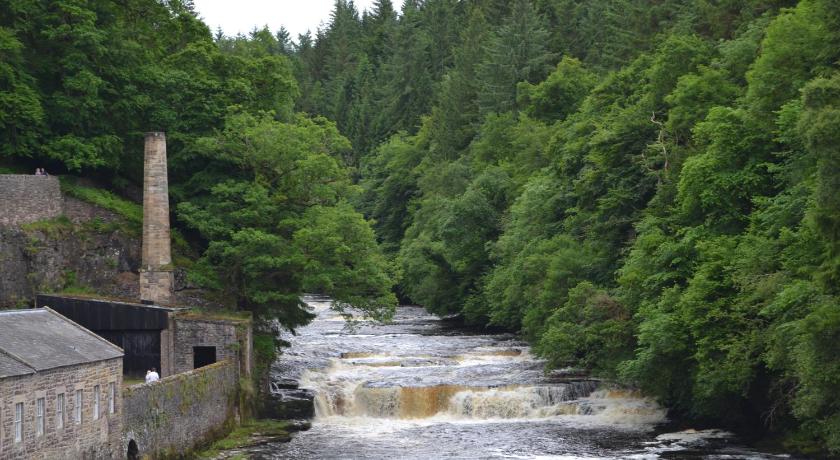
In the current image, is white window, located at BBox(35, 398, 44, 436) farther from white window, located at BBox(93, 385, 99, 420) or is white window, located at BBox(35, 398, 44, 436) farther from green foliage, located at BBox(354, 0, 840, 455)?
green foliage, located at BBox(354, 0, 840, 455)

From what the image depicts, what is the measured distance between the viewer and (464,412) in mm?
46469

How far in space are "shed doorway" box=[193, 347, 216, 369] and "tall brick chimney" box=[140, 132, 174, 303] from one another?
3.84 metres

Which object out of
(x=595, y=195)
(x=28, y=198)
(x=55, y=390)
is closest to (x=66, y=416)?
(x=55, y=390)

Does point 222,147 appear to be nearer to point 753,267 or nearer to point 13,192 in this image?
point 13,192

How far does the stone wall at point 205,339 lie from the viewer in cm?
4466

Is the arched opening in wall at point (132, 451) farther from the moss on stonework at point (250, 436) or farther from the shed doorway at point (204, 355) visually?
the shed doorway at point (204, 355)

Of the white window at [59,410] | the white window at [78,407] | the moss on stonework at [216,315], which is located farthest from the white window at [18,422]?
the moss on stonework at [216,315]

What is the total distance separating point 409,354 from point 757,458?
23784 millimetres

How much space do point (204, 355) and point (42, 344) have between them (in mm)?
15281

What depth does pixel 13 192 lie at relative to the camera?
46.2 meters

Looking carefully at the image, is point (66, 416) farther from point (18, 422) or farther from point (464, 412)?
point (464, 412)

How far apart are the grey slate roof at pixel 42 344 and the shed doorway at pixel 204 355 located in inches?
445

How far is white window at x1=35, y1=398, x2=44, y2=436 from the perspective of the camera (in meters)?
28.2

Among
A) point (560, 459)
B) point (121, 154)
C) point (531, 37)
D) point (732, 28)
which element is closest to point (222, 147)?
point (121, 154)
